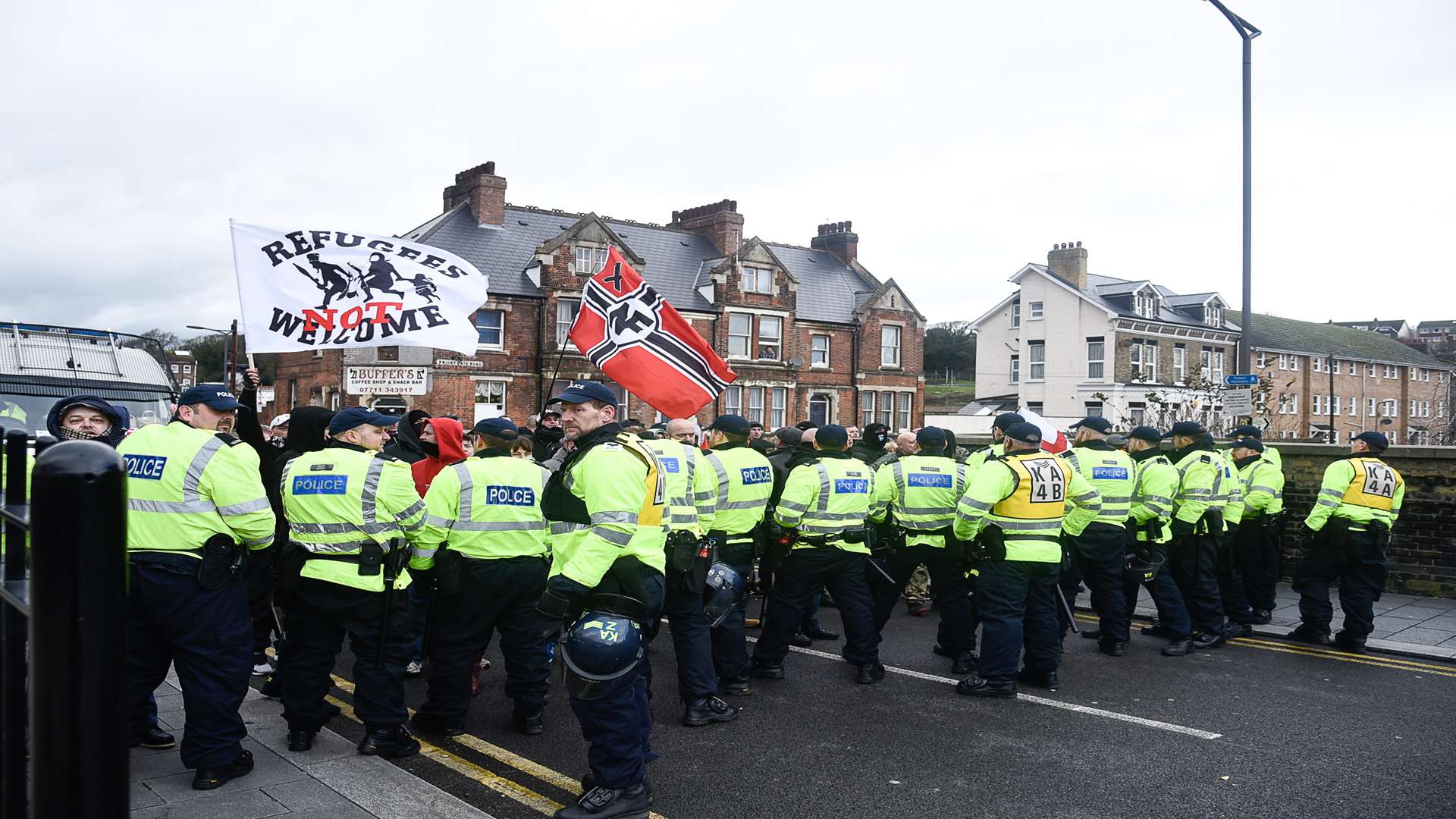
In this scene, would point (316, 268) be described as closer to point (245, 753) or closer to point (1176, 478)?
point (245, 753)

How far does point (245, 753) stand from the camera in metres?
5.35

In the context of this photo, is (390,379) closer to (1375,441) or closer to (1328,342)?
(1375,441)

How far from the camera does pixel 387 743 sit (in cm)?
574

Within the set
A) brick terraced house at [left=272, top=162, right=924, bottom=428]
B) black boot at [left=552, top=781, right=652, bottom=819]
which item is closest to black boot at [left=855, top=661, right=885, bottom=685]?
black boot at [left=552, top=781, right=652, bottom=819]

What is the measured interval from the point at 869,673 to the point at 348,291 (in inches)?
221

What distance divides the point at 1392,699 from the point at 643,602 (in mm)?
6010

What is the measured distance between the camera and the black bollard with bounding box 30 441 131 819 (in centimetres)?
115

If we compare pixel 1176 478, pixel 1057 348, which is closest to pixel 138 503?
pixel 1176 478

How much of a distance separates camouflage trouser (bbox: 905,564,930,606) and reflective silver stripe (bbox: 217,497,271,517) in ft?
25.2

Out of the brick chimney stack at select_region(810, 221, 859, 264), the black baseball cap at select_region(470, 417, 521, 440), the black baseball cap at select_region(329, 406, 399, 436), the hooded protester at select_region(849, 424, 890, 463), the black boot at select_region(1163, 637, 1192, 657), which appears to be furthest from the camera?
the brick chimney stack at select_region(810, 221, 859, 264)

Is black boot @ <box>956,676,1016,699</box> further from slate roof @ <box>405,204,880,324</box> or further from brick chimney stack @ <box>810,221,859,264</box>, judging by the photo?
brick chimney stack @ <box>810,221,859,264</box>

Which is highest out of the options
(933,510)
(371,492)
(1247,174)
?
(1247,174)

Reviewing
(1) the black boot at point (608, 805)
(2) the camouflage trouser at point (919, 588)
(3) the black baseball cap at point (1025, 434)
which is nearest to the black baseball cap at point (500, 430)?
(1) the black boot at point (608, 805)

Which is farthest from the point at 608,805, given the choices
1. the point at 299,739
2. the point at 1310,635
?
the point at 1310,635
